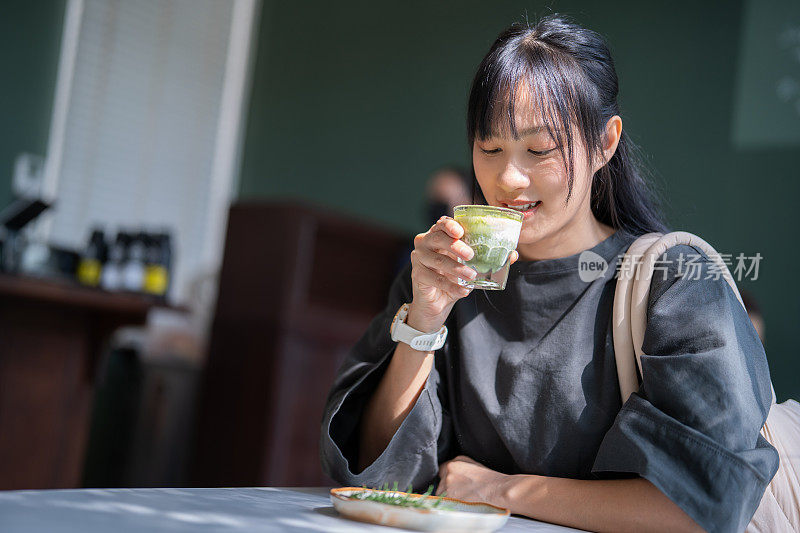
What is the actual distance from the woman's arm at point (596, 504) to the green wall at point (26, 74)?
3.43m

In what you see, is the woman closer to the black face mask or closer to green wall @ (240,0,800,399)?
green wall @ (240,0,800,399)

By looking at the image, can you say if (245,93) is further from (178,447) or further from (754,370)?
(754,370)

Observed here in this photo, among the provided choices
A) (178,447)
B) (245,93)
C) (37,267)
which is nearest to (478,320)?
(37,267)

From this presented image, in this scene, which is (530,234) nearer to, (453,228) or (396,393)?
(453,228)

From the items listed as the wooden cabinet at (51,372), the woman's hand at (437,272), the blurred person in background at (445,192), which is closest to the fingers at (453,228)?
the woman's hand at (437,272)

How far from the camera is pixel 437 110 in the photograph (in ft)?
15.7

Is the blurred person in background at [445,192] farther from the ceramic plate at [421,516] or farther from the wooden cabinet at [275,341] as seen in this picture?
the ceramic plate at [421,516]

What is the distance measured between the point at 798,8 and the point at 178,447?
3.42m

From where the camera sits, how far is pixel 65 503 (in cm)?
87

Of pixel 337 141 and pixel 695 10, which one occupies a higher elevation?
pixel 695 10

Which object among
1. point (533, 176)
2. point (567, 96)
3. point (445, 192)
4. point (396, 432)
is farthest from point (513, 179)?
point (445, 192)

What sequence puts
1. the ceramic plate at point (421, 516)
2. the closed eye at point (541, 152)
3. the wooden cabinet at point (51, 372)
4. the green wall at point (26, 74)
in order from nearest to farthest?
the ceramic plate at point (421, 516) → the closed eye at point (541, 152) → the wooden cabinet at point (51, 372) → the green wall at point (26, 74)

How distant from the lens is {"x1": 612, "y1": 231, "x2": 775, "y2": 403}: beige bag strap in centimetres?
121

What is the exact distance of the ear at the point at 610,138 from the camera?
1.36 metres
